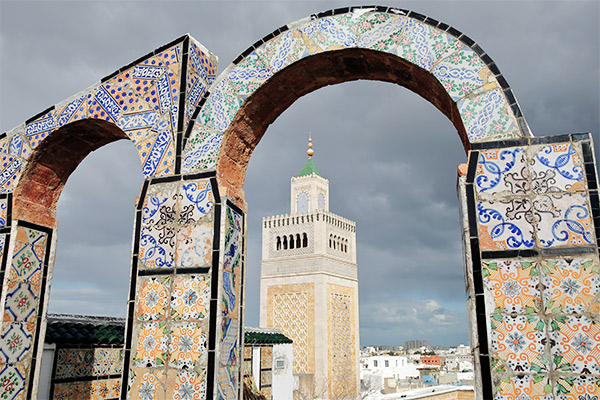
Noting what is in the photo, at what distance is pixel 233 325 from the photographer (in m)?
3.26

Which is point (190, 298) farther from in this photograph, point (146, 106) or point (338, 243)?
point (338, 243)

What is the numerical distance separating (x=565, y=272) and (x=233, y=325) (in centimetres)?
196

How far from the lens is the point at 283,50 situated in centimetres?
351

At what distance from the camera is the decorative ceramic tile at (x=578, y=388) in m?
2.41

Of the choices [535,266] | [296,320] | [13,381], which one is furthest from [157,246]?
[296,320]

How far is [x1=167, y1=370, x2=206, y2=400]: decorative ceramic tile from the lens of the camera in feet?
9.84

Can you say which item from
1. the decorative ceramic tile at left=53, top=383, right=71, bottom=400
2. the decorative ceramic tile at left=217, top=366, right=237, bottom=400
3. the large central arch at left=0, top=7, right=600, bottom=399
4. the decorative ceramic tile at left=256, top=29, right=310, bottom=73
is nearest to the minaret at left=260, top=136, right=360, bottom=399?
the decorative ceramic tile at left=53, top=383, right=71, bottom=400

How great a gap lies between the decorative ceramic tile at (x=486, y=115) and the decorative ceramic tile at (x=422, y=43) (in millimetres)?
372

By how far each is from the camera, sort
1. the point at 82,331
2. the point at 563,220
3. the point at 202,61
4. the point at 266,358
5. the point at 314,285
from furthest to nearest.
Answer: the point at 314,285
the point at 266,358
the point at 82,331
the point at 202,61
the point at 563,220

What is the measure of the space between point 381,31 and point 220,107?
3.99 ft

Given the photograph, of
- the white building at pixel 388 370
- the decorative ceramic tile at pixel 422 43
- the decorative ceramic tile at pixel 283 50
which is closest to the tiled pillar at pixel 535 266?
the decorative ceramic tile at pixel 422 43

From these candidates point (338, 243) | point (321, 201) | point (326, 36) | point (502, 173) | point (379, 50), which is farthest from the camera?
point (338, 243)

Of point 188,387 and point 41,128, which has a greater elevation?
point 41,128

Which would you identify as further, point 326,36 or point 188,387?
point 326,36
